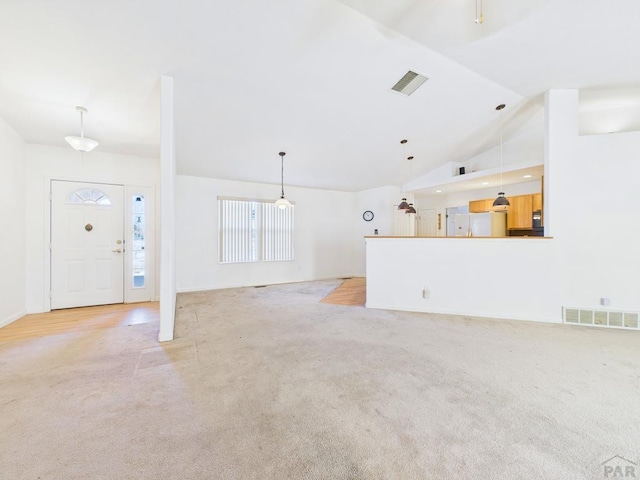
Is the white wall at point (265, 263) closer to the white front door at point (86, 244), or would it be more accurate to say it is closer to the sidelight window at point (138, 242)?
the sidelight window at point (138, 242)

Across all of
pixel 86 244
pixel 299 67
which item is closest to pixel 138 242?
pixel 86 244

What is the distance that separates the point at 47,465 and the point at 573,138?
605 cm

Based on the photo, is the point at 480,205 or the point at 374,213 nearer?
the point at 480,205

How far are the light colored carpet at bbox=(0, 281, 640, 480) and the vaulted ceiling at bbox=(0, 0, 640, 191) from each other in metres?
2.81

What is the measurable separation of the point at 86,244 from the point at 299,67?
4434 millimetres

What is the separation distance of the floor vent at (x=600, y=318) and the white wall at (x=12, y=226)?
296 inches

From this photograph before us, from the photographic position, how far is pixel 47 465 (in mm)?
1316

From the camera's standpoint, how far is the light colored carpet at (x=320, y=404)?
1324mm

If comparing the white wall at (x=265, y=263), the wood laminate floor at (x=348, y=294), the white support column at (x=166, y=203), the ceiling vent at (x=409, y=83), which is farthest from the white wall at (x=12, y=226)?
the ceiling vent at (x=409, y=83)

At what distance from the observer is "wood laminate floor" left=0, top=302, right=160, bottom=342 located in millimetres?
3203

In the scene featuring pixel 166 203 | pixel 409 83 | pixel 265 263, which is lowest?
pixel 265 263

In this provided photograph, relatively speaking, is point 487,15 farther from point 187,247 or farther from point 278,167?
point 187,247

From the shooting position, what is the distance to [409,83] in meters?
3.53

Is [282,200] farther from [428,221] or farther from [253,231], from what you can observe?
[428,221]
